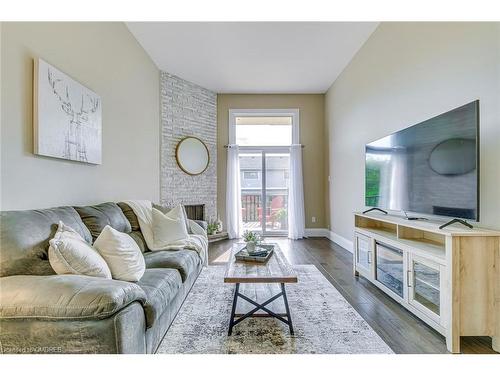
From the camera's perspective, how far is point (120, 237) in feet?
6.30

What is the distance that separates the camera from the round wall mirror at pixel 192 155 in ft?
16.8

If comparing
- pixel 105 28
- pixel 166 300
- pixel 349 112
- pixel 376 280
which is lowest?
pixel 376 280

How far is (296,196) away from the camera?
583cm

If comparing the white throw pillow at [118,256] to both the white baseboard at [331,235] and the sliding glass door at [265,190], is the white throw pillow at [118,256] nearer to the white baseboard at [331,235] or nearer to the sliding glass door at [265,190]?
the white baseboard at [331,235]

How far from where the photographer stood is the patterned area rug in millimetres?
1793

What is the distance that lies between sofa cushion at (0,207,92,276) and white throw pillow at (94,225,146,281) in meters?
0.30

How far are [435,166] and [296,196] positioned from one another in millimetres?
3704

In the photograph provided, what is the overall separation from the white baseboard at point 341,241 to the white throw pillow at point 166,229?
2.91 meters

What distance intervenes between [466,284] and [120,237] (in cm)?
238

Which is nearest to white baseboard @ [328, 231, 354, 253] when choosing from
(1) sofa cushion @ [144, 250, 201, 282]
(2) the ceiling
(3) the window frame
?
(3) the window frame

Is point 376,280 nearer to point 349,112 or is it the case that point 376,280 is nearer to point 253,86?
point 349,112

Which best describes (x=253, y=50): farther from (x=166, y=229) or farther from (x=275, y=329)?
(x=275, y=329)

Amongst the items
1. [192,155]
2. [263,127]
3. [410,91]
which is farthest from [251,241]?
[263,127]

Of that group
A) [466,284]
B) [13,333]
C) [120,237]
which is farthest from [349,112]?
[13,333]
